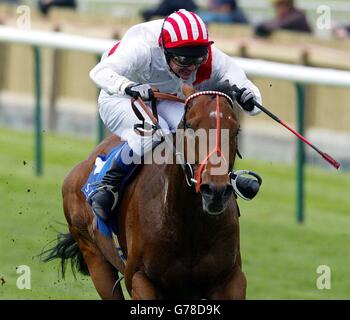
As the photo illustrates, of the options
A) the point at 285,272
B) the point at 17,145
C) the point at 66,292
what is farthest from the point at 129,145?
the point at 17,145

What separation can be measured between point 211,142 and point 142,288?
86 centimetres

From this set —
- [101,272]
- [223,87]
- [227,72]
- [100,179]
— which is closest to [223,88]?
[223,87]

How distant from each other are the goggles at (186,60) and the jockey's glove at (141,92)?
17cm

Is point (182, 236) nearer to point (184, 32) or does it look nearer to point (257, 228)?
point (184, 32)

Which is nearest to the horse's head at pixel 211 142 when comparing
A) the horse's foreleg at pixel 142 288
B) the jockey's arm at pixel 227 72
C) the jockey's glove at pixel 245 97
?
the jockey's glove at pixel 245 97

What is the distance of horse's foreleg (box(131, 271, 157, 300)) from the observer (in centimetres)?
589

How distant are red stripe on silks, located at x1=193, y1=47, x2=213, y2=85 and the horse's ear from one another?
→ 1.47 feet

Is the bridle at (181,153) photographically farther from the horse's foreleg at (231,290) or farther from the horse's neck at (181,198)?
the horse's foreleg at (231,290)

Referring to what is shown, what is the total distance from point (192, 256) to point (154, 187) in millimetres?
398

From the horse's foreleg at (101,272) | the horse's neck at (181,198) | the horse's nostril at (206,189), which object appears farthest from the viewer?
the horse's foreleg at (101,272)

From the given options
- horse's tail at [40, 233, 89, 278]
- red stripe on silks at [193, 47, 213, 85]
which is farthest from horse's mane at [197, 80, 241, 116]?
horse's tail at [40, 233, 89, 278]

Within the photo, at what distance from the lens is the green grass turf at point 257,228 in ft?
26.7

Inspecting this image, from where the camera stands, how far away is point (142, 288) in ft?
19.4

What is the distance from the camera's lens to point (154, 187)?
607 cm
